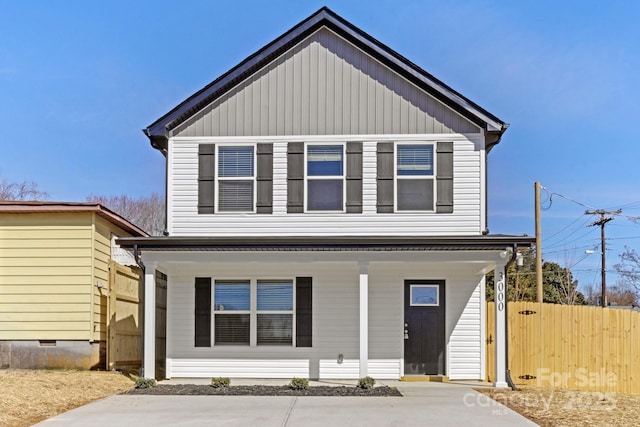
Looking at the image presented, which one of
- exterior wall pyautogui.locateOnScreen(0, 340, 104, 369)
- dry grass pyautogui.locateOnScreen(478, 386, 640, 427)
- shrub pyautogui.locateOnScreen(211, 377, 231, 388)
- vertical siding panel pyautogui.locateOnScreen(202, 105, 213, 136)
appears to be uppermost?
vertical siding panel pyautogui.locateOnScreen(202, 105, 213, 136)

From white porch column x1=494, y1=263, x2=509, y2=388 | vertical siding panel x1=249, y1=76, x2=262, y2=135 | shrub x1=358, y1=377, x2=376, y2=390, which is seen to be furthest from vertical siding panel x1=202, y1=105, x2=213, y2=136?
white porch column x1=494, y1=263, x2=509, y2=388

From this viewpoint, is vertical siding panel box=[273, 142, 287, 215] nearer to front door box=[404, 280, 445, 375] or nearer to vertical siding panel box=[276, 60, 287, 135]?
vertical siding panel box=[276, 60, 287, 135]

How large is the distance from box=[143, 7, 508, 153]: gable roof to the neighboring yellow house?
2493 mm

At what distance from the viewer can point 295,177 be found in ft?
48.5

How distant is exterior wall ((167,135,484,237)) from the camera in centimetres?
1458

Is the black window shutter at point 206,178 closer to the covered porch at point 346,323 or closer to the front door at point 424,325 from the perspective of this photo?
the covered porch at point 346,323

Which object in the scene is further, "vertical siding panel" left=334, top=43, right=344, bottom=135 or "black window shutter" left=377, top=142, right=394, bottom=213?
"vertical siding panel" left=334, top=43, right=344, bottom=135

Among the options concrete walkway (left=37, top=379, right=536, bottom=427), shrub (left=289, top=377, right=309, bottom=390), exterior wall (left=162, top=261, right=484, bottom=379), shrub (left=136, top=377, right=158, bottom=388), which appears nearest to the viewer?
concrete walkway (left=37, top=379, right=536, bottom=427)

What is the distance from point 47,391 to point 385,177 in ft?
24.5

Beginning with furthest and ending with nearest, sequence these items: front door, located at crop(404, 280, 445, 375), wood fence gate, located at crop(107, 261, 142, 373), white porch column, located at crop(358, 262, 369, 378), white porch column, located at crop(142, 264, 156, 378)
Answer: wood fence gate, located at crop(107, 261, 142, 373) → front door, located at crop(404, 280, 445, 375) → white porch column, located at crop(358, 262, 369, 378) → white porch column, located at crop(142, 264, 156, 378)

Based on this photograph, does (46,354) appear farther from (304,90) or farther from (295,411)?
(304,90)

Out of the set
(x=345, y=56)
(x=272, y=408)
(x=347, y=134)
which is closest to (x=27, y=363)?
(x=272, y=408)

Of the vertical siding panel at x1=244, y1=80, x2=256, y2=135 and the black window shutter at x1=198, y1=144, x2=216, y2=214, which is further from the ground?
the vertical siding panel at x1=244, y1=80, x2=256, y2=135

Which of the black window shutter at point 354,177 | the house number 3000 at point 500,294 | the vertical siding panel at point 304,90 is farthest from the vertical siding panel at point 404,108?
the house number 3000 at point 500,294
